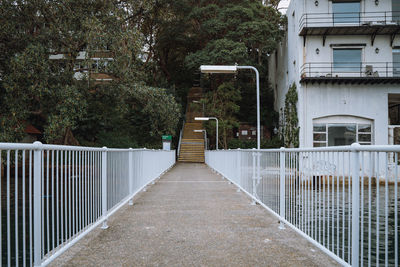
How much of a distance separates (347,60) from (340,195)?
23.7m

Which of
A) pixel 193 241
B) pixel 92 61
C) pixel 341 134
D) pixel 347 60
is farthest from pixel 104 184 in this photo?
Result: pixel 347 60

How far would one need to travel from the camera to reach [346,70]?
2514cm

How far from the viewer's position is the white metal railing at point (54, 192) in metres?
3.41

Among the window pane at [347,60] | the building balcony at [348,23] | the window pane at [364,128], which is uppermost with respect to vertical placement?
the building balcony at [348,23]

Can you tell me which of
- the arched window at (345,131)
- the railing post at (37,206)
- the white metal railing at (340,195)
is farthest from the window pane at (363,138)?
the railing post at (37,206)

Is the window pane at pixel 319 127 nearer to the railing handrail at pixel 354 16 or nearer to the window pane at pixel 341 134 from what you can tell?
the window pane at pixel 341 134

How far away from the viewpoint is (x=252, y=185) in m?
8.93

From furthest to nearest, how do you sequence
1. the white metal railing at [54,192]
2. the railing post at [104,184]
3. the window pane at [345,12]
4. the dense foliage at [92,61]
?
the window pane at [345,12]
the dense foliage at [92,61]
the railing post at [104,184]
the white metal railing at [54,192]

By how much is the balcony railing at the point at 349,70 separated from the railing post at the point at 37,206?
22707 mm

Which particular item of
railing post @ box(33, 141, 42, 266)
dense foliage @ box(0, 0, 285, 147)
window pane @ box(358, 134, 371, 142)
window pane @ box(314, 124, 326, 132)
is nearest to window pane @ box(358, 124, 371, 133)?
window pane @ box(358, 134, 371, 142)

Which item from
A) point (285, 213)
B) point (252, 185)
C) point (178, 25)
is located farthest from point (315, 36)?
point (285, 213)

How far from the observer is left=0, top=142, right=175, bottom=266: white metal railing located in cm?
341

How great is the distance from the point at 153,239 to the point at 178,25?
116 feet

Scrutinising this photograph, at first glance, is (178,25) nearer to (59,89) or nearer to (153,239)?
(59,89)
